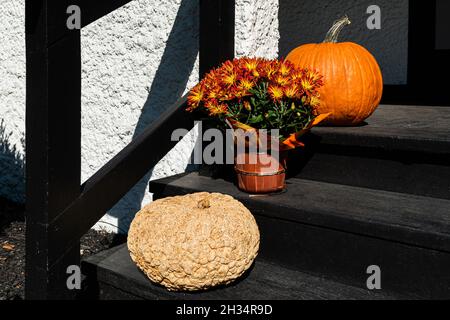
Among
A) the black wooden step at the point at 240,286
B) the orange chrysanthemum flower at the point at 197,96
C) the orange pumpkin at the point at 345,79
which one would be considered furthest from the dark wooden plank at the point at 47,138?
the orange pumpkin at the point at 345,79

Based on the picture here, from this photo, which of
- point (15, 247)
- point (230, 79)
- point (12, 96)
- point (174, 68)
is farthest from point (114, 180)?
point (12, 96)

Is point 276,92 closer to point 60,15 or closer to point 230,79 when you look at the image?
point 230,79

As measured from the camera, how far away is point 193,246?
1611 mm

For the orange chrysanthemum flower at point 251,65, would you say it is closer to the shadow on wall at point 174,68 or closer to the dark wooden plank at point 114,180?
→ the dark wooden plank at point 114,180

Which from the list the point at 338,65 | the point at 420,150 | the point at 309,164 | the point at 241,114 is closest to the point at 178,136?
the point at 241,114

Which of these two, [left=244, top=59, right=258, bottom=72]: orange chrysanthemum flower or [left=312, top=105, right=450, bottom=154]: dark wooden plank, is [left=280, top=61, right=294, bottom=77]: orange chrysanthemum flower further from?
[left=312, top=105, right=450, bottom=154]: dark wooden plank

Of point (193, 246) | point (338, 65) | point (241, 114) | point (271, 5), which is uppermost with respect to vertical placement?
point (271, 5)

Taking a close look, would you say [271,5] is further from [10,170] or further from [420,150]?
[10,170]

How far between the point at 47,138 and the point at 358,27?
281 centimetres

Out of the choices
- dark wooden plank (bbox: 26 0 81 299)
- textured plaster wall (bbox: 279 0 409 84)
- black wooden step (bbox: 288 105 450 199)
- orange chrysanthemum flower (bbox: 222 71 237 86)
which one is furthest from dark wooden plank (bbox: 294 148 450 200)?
textured plaster wall (bbox: 279 0 409 84)

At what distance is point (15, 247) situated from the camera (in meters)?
3.19

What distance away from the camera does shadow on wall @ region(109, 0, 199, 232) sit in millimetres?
2609

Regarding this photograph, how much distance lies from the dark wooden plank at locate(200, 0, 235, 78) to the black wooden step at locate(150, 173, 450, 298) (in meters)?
0.63
